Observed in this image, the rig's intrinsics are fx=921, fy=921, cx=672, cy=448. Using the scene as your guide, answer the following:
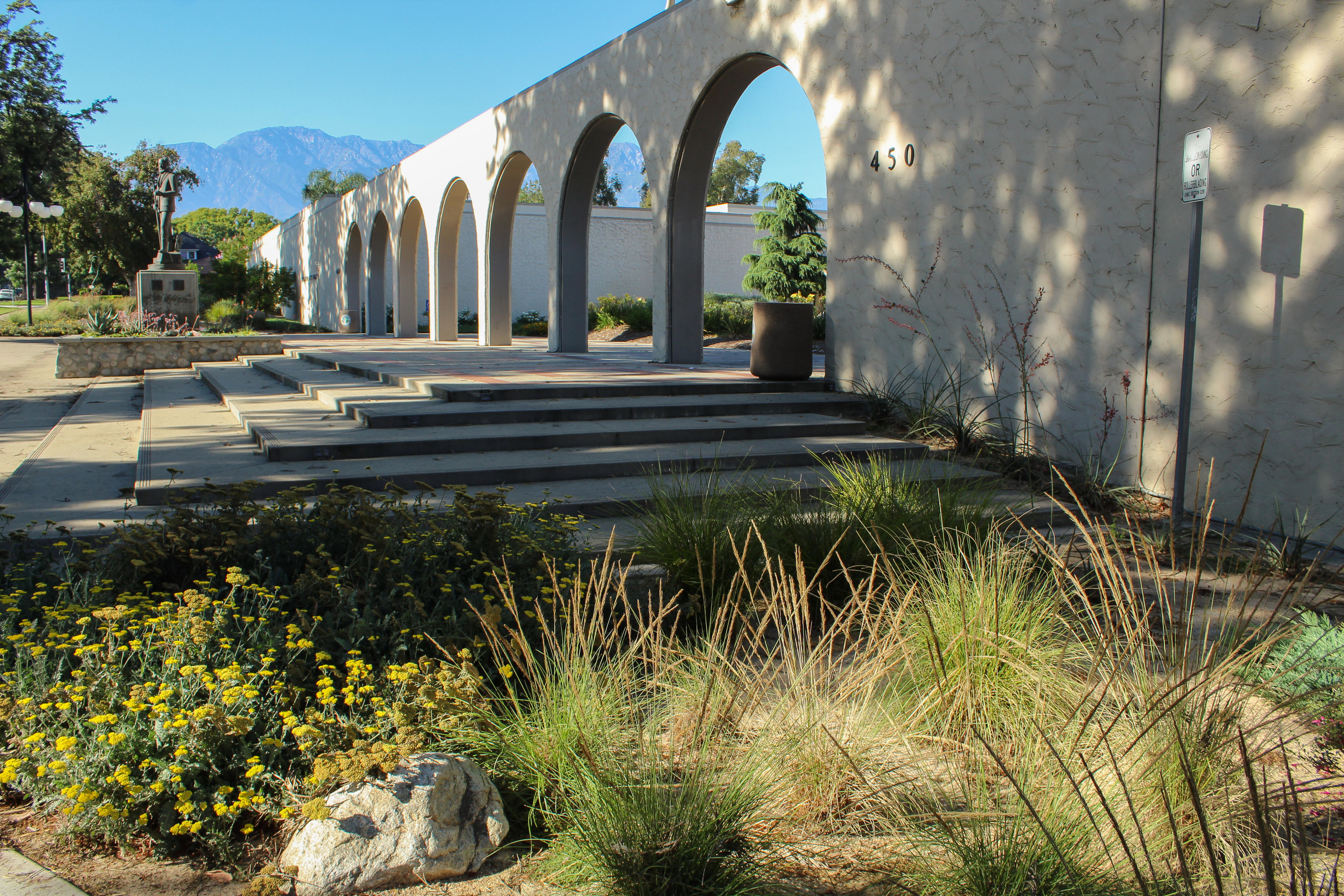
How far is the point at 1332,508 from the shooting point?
5.01 meters

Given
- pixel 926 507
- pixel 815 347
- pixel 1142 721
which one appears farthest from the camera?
pixel 815 347

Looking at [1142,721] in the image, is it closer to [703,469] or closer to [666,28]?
[703,469]

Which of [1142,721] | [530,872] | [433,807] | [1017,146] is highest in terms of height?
[1017,146]

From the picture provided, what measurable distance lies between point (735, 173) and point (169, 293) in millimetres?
55482

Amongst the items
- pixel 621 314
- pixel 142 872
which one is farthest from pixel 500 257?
pixel 142 872

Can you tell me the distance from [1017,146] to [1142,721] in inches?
227

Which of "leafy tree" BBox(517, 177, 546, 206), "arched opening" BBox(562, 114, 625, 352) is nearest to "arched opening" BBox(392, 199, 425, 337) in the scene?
"arched opening" BBox(562, 114, 625, 352)

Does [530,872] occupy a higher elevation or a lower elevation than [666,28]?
lower

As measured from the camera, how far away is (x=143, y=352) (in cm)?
1508

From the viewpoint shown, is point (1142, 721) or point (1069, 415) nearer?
point (1142, 721)

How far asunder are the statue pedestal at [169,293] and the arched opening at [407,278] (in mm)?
4653

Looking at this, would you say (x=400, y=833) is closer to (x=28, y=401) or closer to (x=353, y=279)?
(x=28, y=401)

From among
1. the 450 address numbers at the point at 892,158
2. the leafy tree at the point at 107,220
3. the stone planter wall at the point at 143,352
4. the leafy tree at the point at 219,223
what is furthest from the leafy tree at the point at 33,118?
the leafy tree at the point at 219,223

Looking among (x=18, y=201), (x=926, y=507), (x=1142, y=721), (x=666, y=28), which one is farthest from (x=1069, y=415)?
(x=18, y=201)
